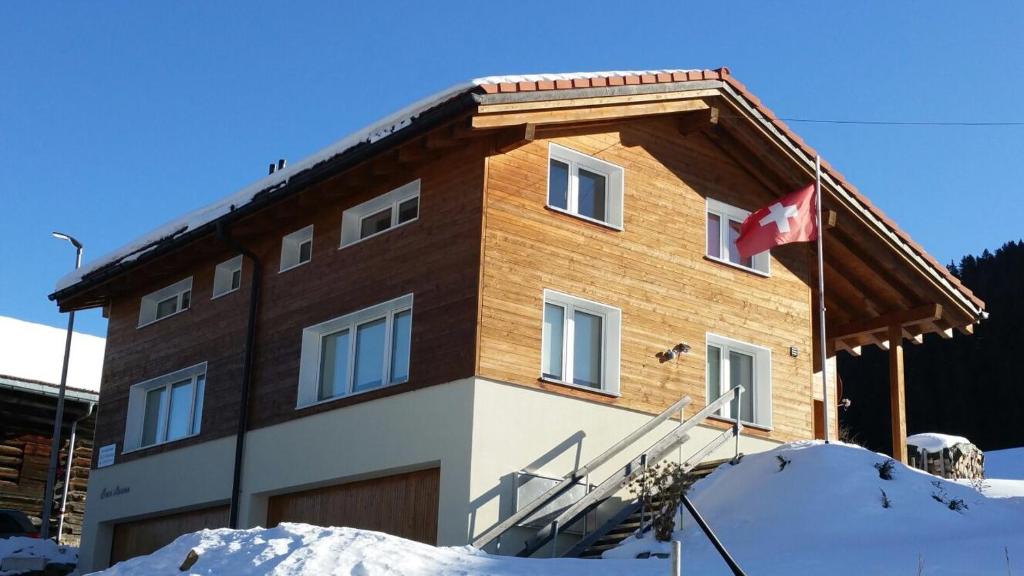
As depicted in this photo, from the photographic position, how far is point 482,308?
15.8m

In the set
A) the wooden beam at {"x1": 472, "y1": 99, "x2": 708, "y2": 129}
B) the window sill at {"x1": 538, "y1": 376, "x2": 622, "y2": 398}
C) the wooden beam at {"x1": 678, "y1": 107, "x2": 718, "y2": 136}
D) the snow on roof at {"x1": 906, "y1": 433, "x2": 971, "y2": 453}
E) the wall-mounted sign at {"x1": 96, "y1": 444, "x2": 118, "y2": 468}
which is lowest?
the wall-mounted sign at {"x1": 96, "y1": 444, "x2": 118, "y2": 468}

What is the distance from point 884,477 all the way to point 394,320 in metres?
6.82

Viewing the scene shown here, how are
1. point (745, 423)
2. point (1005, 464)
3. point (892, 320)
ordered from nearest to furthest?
1. point (745, 423)
2. point (892, 320)
3. point (1005, 464)

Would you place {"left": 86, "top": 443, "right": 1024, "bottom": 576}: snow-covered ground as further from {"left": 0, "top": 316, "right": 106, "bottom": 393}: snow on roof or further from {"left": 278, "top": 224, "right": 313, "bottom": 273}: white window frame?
{"left": 0, "top": 316, "right": 106, "bottom": 393}: snow on roof

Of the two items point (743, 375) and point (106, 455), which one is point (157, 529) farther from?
point (743, 375)

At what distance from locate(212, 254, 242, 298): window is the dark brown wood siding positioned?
19 centimetres

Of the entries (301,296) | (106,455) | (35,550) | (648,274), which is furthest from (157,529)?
(648,274)

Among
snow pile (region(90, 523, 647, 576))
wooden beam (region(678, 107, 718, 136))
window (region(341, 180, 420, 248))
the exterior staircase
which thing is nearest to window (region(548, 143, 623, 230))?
wooden beam (region(678, 107, 718, 136))

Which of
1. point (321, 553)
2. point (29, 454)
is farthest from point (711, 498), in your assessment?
point (29, 454)

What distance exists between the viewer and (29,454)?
104 feet

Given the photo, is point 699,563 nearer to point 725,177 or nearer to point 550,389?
point 550,389

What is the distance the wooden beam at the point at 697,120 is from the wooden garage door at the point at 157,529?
9.36 m

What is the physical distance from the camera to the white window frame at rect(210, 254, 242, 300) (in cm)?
2130

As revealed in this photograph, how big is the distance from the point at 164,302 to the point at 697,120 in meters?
10.7
